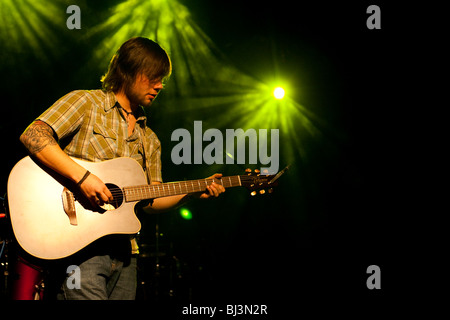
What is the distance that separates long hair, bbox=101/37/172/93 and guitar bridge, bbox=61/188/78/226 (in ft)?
3.11

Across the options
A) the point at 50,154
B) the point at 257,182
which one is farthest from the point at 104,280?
the point at 257,182

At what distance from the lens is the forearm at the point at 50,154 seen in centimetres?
229

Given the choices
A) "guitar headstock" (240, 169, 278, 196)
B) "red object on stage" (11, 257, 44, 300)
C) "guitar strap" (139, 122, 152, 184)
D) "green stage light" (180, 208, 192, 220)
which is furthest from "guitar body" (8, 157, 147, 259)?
"green stage light" (180, 208, 192, 220)

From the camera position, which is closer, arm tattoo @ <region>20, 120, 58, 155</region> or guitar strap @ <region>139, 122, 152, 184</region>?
arm tattoo @ <region>20, 120, 58, 155</region>

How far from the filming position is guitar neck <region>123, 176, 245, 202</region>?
2648 millimetres

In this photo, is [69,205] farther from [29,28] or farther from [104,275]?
[29,28]

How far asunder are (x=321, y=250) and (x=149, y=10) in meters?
4.81

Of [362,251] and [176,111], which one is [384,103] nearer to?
→ [362,251]

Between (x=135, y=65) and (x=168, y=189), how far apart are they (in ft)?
3.29

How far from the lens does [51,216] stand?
90.2 inches

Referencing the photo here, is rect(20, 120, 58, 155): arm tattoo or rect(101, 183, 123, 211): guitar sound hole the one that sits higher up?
rect(20, 120, 58, 155): arm tattoo

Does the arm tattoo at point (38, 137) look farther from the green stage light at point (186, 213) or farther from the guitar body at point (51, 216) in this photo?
the green stage light at point (186, 213)

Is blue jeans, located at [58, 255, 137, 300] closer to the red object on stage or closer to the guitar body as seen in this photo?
the guitar body
